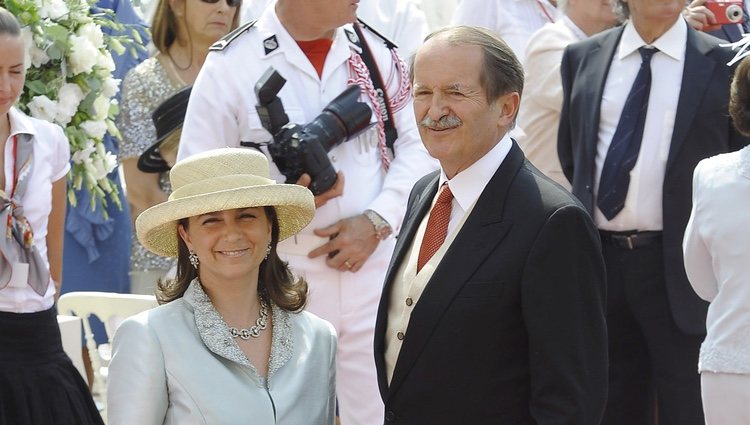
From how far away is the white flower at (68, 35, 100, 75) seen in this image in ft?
18.7

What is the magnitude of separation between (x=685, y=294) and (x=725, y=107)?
78 centimetres

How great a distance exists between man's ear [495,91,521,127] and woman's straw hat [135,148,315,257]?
2.11 feet

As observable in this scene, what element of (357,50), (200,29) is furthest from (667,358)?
(200,29)

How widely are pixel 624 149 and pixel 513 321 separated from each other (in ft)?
7.38

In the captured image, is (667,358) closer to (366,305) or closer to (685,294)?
(685,294)

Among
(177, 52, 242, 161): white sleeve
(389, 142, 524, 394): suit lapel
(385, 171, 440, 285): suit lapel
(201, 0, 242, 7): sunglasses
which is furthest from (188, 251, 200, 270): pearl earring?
(201, 0, 242, 7): sunglasses

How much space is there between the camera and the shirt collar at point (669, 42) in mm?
5684

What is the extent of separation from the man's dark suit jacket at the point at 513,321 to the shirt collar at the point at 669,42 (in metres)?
2.17

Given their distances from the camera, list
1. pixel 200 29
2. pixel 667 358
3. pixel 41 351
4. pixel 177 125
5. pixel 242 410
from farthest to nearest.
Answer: pixel 200 29, pixel 177 125, pixel 667 358, pixel 41 351, pixel 242 410

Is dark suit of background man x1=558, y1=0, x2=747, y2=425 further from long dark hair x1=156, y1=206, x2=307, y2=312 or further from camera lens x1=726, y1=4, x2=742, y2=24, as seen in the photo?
long dark hair x1=156, y1=206, x2=307, y2=312

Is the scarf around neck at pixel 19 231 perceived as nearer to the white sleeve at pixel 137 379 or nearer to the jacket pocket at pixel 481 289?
the white sleeve at pixel 137 379

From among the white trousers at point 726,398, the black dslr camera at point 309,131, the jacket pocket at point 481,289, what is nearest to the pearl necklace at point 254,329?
the jacket pocket at point 481,289

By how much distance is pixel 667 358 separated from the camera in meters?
5.55

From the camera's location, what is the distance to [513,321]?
3.59m
